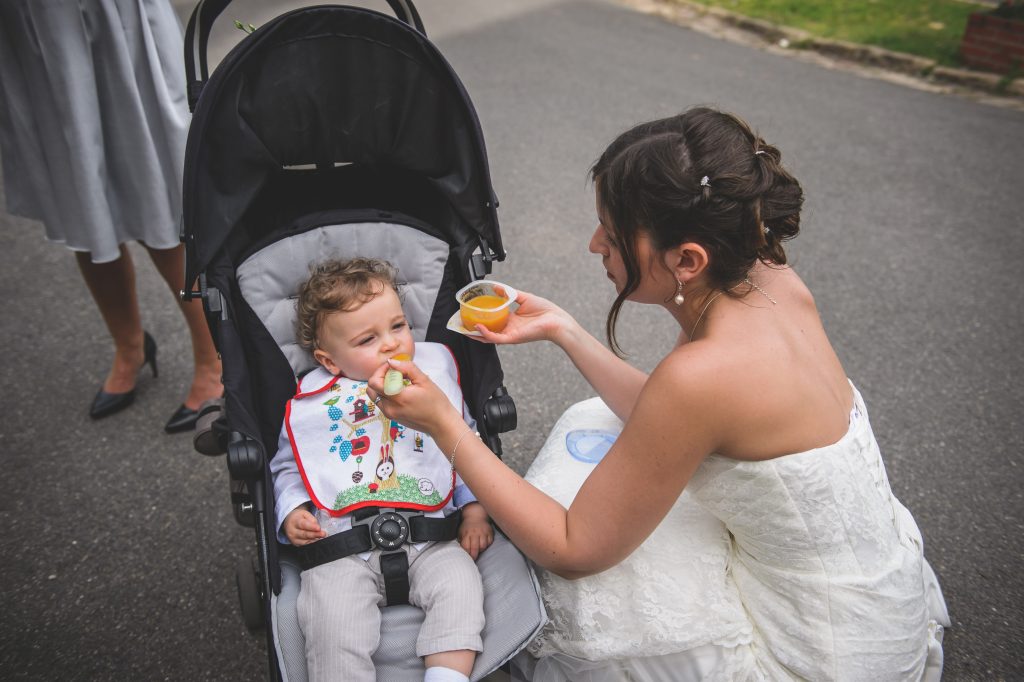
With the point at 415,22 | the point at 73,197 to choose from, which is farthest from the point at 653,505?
the point at 73,197

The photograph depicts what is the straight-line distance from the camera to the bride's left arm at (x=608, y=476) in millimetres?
1411

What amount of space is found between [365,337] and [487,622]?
31.8 inches

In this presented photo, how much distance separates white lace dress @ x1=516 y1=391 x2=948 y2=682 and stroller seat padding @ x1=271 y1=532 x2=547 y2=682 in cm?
10

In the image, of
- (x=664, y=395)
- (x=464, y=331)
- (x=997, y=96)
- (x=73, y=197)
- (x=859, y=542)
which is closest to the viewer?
(x=664, y=395)

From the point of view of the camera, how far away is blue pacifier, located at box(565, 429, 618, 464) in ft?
6.49

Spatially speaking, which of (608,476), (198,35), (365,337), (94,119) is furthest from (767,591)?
(94,119)

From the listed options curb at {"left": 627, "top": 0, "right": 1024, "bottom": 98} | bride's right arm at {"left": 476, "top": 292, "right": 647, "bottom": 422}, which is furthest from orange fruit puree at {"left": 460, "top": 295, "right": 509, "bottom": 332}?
curb at {"left": 627, "top": 0, "right": 1024, "bottom": 98}

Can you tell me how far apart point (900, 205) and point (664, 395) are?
367 cm

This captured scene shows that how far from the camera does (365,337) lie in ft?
6.51

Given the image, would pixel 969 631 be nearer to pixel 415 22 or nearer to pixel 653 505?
pixel 653 505

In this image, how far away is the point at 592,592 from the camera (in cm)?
161

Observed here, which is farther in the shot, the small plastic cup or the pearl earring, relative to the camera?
the small plastic cup

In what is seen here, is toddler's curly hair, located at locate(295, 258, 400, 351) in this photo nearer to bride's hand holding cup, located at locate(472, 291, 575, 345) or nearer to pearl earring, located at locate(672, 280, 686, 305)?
bride's hand holding cup, located at locate(472, 291, 575, 345)

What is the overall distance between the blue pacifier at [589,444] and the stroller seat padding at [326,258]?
1.83 feet
